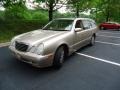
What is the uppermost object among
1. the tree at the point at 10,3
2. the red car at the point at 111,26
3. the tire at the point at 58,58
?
the tree at the point at 10,3

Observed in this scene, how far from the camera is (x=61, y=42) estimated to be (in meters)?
4.72

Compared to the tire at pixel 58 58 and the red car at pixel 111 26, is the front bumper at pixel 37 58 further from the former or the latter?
the red car at pixel 111 26

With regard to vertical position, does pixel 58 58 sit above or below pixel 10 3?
below

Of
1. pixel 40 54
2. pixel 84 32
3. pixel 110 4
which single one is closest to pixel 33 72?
pixel 40 54

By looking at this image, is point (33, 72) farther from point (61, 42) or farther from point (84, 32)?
point (84, 32)

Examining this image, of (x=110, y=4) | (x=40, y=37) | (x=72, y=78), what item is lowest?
(x=72, y=78)

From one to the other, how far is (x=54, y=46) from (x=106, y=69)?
180 centimetres

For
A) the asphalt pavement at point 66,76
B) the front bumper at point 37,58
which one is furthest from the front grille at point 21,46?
the asphalt pavement at point 66,76

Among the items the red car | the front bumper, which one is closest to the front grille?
the front bumper

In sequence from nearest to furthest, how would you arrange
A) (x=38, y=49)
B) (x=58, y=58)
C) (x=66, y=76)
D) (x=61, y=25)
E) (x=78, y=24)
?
(x=38, y=49), (x=66, y=76), (x=58, y=58), (x=61, y=25), (x=78, y=24)

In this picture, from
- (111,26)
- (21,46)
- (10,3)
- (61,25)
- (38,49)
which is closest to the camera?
(38,49)

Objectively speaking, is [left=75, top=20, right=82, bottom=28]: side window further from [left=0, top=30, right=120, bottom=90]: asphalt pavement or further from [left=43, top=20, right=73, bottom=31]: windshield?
[left=0, top=30, right=120, bottom=90]: asphalt pavement

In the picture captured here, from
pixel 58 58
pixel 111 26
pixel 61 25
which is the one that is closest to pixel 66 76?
pixel 58 58

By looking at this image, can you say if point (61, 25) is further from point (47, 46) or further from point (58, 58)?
point (47, 46)
